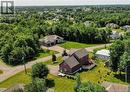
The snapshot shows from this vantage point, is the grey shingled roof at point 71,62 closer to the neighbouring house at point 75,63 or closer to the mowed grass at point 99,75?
the neighbouring house at point 75,63

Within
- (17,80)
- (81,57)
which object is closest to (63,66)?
(81,57)

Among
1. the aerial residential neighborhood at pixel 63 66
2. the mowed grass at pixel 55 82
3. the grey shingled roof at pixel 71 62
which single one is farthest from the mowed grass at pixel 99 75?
the mowed grass at pixel 55 82

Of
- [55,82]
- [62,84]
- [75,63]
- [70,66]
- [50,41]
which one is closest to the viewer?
[62,84]

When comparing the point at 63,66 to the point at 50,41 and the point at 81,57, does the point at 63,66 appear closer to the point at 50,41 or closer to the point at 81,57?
the point at 81,57

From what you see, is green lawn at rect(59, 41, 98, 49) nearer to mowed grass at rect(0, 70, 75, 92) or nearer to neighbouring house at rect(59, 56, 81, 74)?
neighbouring house at rect(59, 56, 81, 74)

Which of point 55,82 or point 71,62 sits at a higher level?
point 71,62

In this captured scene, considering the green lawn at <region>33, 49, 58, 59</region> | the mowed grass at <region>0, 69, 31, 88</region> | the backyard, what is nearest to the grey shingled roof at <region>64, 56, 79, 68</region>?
the backyard

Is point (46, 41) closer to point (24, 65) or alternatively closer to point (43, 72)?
point (24, 65)
